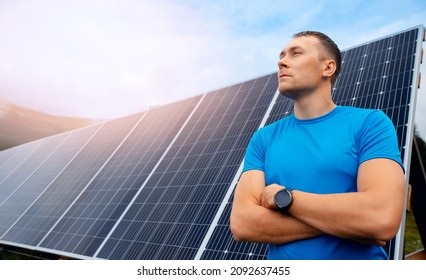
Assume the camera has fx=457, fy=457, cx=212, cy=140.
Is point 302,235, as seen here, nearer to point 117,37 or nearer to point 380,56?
point 117,37

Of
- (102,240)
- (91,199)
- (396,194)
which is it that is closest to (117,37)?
(102,240)

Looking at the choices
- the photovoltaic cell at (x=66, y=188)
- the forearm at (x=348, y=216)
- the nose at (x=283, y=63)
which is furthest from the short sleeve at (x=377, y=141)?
the photovoltaic cell at (x=66, y=188)

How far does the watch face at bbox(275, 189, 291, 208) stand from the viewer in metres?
1.68

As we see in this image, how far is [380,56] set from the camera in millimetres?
5609

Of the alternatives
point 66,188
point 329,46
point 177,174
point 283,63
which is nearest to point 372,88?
point 177,174

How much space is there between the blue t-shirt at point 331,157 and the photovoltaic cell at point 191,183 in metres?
3.02

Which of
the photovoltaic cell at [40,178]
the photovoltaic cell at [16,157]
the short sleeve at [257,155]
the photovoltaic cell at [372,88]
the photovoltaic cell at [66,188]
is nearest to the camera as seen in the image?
the short sleeve at [257,155]

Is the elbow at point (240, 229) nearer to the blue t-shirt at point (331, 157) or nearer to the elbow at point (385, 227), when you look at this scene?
the blue t-shirt at point (331, 157)

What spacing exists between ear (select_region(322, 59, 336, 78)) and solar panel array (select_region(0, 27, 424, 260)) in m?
1.98

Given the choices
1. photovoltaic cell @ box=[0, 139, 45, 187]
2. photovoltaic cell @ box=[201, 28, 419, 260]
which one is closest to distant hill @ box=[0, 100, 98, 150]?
photovoltaic cell @ box=[0, 139, 45, 187]

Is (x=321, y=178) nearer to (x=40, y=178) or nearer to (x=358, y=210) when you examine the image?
(x=358, y=210)

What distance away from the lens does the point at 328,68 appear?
6.29ft

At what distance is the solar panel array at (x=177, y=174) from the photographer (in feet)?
15.8

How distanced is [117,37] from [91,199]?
10.2 feet
